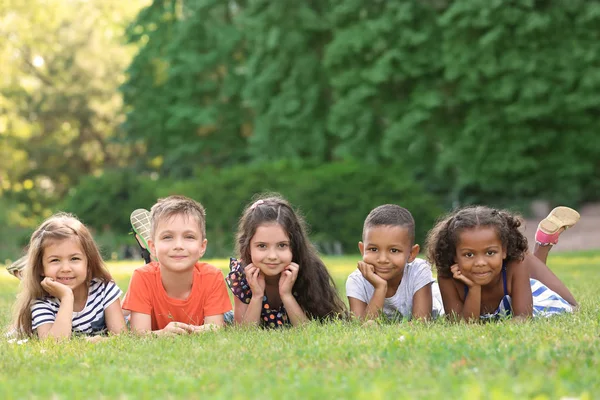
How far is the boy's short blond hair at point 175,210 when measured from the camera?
20.9 feet

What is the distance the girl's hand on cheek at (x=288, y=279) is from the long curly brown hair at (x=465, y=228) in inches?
42.2

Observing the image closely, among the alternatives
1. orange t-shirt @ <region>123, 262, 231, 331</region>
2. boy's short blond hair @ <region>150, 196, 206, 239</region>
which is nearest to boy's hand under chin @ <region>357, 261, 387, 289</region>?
orange t-shirt @ <region>123, 262, 231, 331</region>

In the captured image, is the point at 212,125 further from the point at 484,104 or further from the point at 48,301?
the point at 48,301

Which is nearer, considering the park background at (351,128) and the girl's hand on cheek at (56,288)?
the girl's hand on cheek at (56,288)

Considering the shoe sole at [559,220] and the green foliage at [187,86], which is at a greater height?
the green foliage at [187,86]

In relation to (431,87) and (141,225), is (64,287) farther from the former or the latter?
(431,87)

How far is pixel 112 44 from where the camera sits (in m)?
38.5

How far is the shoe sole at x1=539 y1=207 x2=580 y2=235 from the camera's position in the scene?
732 cm

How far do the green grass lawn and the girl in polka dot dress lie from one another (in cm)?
56

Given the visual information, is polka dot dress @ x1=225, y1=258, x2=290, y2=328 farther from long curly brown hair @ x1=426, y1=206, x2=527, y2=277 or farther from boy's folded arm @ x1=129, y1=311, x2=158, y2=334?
long curly brown hair @ x1=426, y1=206, x2=527, y2=277

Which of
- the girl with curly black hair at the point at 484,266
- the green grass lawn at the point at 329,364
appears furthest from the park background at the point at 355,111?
the green grass lawn at the point at 329,364

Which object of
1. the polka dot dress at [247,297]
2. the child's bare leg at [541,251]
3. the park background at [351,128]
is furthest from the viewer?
the park background at [351,128]

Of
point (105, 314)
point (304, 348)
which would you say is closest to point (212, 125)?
point (105, 314)

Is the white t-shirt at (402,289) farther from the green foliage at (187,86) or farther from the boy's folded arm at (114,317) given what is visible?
the green foliage at (187,86)
